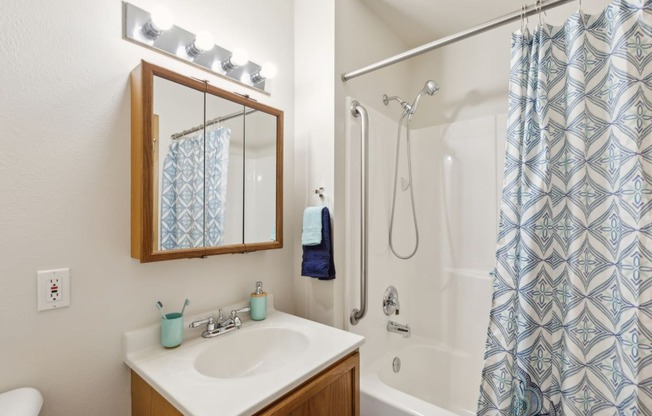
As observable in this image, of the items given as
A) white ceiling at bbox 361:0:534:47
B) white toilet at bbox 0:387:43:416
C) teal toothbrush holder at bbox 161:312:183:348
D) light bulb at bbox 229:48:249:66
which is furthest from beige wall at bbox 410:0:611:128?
white toilet at bbox 0:387:43:416

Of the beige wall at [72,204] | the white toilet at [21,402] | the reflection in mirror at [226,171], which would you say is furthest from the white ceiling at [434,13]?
the white toilet at [21,402]

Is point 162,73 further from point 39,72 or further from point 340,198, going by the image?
point 340,198

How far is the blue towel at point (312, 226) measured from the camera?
146cm

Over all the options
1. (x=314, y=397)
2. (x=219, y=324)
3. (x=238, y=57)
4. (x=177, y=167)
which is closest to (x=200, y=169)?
(x=177, y=167)

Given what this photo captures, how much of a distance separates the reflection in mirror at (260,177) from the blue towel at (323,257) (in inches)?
8.6

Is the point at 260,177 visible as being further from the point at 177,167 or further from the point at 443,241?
the point at 443,241

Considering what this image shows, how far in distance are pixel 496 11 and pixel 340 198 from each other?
148 centimetres

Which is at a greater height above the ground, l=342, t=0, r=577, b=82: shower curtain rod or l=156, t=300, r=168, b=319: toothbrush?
l=342, t=0, r=577, b=82: shower curtain rod

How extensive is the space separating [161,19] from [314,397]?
143 centimetres

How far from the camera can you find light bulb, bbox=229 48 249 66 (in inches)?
52.8

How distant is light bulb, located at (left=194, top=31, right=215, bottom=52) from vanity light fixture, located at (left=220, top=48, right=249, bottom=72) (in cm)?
12

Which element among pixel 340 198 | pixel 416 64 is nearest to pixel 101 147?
pixel 340 198

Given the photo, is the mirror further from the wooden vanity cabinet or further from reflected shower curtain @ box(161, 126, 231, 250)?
the wooden vanity cabinet

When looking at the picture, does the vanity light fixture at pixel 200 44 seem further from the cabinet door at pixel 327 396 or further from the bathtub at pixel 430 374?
the bathtub at pixel 430 374
